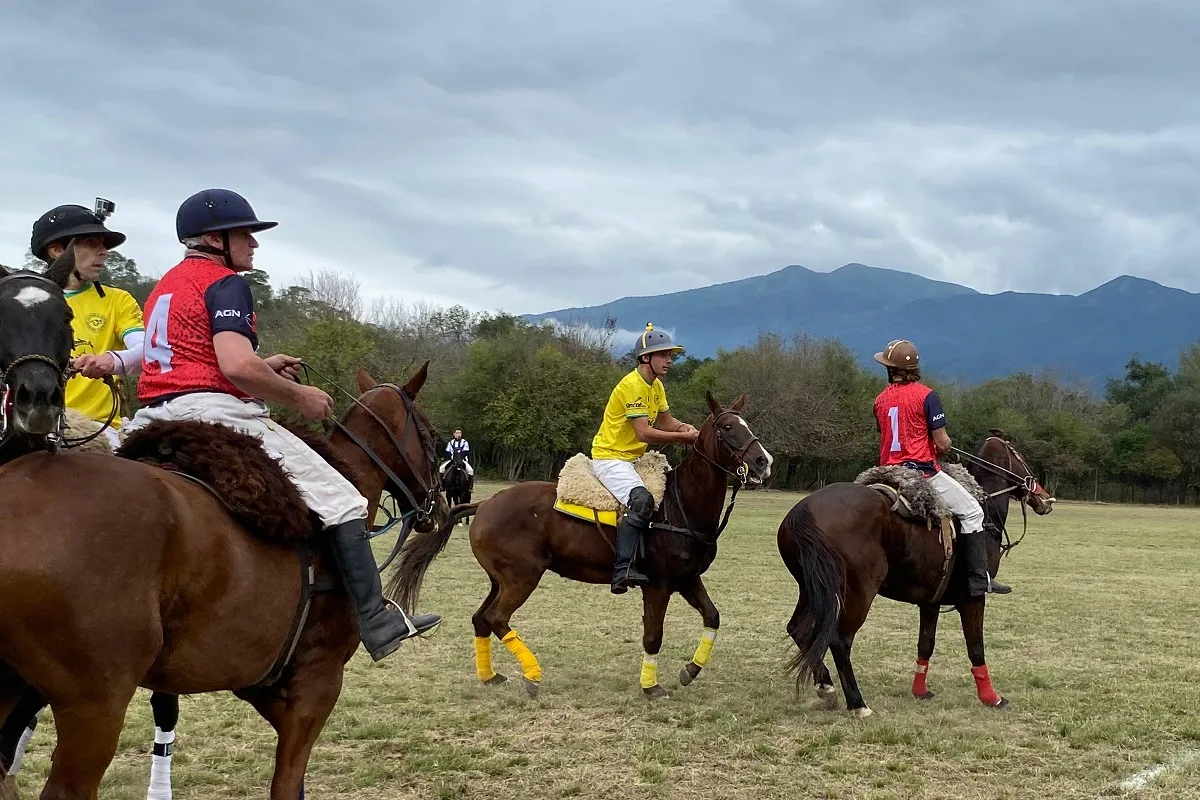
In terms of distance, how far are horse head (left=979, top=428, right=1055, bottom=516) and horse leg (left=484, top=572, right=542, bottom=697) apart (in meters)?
4.55

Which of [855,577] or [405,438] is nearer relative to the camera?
[405,438]

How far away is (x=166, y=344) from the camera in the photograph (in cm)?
389

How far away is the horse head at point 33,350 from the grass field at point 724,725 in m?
3.25

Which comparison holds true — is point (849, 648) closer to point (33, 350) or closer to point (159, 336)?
point (159, 336)

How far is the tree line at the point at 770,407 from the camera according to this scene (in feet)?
163

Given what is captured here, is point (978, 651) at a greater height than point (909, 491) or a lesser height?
lesser

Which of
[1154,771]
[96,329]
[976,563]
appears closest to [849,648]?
[976,563]

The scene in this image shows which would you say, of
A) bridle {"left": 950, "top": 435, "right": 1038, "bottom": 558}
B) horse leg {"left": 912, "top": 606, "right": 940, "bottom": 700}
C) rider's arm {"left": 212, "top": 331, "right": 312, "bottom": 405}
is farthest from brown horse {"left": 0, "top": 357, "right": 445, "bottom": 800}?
bridle {"left": 950, "top": 435, "right": 1038, "bottom": 558}

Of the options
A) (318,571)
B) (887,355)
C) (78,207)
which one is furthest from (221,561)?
(887,355)

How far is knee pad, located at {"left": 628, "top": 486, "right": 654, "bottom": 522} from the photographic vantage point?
788 centimetres

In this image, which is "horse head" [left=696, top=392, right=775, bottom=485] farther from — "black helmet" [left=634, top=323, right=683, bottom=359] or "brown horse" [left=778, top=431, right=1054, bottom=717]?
"black helmet" [left=634, top=323, right=683, bottom=359]

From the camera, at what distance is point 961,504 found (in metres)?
7.89

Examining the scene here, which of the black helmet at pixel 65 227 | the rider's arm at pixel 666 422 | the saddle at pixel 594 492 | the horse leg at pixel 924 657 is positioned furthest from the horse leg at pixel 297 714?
the horse leg at pixel 924 657

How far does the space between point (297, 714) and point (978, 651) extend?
230 inches
